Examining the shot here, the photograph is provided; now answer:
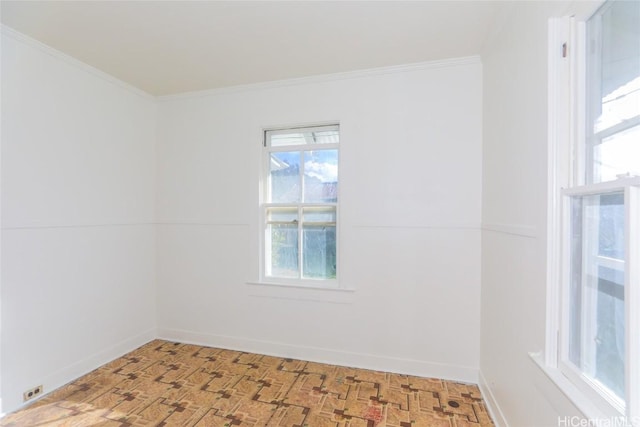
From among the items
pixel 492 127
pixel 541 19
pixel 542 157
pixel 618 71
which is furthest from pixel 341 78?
pixel 618 71

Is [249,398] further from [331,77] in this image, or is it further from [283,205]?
[331,77]

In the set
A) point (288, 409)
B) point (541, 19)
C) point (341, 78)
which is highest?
point (341, 78)

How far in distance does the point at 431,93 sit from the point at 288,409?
8.89 ft

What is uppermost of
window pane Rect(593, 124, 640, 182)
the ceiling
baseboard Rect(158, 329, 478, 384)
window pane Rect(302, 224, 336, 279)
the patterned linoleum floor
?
the ceiling

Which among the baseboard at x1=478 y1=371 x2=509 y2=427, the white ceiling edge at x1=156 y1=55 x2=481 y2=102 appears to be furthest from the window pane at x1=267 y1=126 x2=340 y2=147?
the baseboard at x1=478 y1=371 x2=509 y2=427

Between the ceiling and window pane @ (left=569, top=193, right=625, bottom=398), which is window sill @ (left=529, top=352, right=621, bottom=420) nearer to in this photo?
window pane @ (left=569, top=193, right=625, bottom=398)

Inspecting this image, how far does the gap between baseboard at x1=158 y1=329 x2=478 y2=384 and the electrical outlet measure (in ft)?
3.60

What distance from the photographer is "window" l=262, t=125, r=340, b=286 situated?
2.80 meters

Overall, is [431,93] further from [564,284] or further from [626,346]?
[626,346]

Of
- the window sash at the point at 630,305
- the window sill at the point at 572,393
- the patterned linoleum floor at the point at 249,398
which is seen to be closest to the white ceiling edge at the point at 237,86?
the window sash at the point at 630,305

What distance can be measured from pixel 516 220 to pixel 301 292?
6.12 feet

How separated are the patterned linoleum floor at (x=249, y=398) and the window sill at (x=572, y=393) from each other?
93 cm

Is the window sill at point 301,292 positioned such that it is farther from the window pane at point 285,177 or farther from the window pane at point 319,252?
the window pane at point 285,177

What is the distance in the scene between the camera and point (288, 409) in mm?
2047
